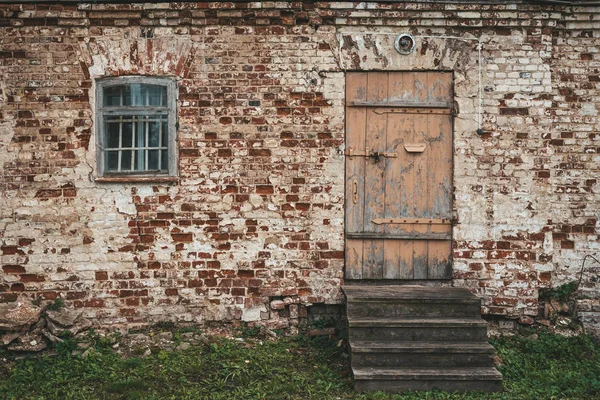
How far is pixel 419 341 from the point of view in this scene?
17.9ft

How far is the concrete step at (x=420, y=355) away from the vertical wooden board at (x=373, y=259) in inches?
42.6

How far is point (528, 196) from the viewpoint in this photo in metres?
6.22

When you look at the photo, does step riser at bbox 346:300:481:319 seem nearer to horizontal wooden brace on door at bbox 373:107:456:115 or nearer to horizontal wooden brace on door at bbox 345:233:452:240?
horizontal wooden brace on door at bbox 345:233:452:240

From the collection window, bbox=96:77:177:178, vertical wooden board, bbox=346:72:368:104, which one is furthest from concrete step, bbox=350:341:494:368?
window, bbox=96:77:177:178

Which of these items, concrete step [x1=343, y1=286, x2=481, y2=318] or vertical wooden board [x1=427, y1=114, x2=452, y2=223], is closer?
concrete step [x1=343, y1=286, x2=481, y2=318]

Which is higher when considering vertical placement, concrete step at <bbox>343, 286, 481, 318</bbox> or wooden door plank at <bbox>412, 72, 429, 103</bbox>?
wooden door plank at <bbox>412, 72, 429, 103</bbox>

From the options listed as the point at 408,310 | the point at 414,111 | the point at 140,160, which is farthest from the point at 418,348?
the point at 140,160

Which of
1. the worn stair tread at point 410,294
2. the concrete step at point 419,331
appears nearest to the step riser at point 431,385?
the concrete step at point 419,331

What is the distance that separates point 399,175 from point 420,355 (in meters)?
1.98

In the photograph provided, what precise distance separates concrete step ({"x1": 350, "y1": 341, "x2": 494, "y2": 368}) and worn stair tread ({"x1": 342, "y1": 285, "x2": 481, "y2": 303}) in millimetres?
530

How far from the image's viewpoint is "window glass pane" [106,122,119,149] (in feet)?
20.3

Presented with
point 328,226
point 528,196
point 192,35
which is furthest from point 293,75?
point 528,196

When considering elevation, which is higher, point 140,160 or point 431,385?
point 140,160

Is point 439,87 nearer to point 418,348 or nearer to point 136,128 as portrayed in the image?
point 418,348
